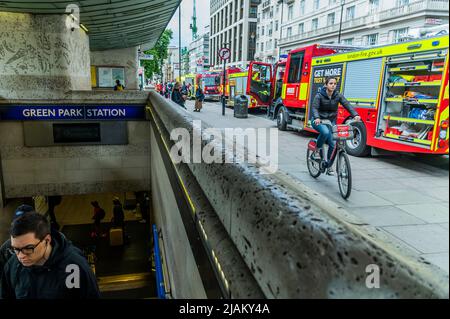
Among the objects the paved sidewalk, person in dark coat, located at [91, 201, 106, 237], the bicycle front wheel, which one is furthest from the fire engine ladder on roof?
person in dark coat, located at [91, 201, 106, 237]

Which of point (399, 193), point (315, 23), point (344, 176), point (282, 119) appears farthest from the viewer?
point (282, 119)

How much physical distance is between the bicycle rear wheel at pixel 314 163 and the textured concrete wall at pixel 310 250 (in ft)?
17.9

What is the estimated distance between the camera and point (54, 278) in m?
2.65

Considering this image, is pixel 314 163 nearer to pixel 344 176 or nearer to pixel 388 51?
pixel 344 176

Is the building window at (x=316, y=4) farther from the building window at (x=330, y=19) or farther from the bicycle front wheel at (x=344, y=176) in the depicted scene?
the bicycle front wheel at (x=344, y=176)

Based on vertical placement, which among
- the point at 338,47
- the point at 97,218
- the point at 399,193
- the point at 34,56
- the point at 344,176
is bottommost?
the point at 97,218

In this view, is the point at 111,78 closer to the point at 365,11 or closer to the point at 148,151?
the point at 148,151

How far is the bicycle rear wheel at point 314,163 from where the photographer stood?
265 inches

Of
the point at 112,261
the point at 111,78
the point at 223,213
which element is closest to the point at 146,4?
the point at 112,261

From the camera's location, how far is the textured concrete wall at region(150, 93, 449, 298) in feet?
2.46

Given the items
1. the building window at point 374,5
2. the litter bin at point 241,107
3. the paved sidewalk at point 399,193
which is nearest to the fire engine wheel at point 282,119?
the paved sidewalk at point 399,193

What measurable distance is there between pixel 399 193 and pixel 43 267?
3074mm

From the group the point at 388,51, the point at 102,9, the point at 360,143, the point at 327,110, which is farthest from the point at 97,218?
the point at 388,51
